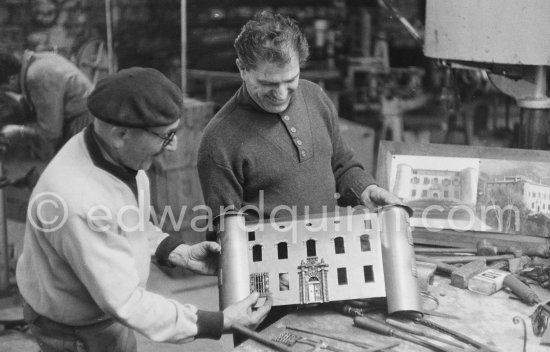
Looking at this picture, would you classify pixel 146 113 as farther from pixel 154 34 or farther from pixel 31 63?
pixel 154 34

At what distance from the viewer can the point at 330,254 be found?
7.29 feet

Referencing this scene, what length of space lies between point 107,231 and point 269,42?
0.81m

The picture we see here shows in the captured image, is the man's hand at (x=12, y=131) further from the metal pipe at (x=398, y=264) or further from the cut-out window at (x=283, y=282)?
the metal pipe at (x=398, y=264)

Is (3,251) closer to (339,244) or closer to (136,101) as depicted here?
(339,244)

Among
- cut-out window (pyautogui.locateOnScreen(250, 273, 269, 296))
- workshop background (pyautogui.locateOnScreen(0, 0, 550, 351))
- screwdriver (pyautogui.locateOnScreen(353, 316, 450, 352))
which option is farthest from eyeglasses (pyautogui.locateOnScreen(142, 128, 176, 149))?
workshop background (pyautogui.locateOnScreen(0, 0, 550, 351))

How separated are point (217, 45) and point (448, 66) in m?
2.14

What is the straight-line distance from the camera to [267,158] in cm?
242

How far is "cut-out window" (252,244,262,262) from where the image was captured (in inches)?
88.4

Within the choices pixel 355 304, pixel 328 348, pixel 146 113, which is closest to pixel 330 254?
pixel 355 304

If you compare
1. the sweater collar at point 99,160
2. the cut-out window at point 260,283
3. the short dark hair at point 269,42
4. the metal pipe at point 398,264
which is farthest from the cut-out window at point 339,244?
the sweater collar at point 99,160

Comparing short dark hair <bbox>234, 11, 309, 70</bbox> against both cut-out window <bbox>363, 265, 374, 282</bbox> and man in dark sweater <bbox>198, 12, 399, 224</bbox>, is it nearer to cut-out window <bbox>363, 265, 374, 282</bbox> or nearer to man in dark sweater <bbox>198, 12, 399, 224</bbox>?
man in dark sweater <bbox>198, 12, 399, 224</bbox>

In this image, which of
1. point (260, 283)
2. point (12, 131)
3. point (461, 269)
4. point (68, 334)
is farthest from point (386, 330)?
point (12, 131)

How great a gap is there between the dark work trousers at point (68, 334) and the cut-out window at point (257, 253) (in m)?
0.46

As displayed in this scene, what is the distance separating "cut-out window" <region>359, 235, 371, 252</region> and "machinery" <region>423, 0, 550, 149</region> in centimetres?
111
